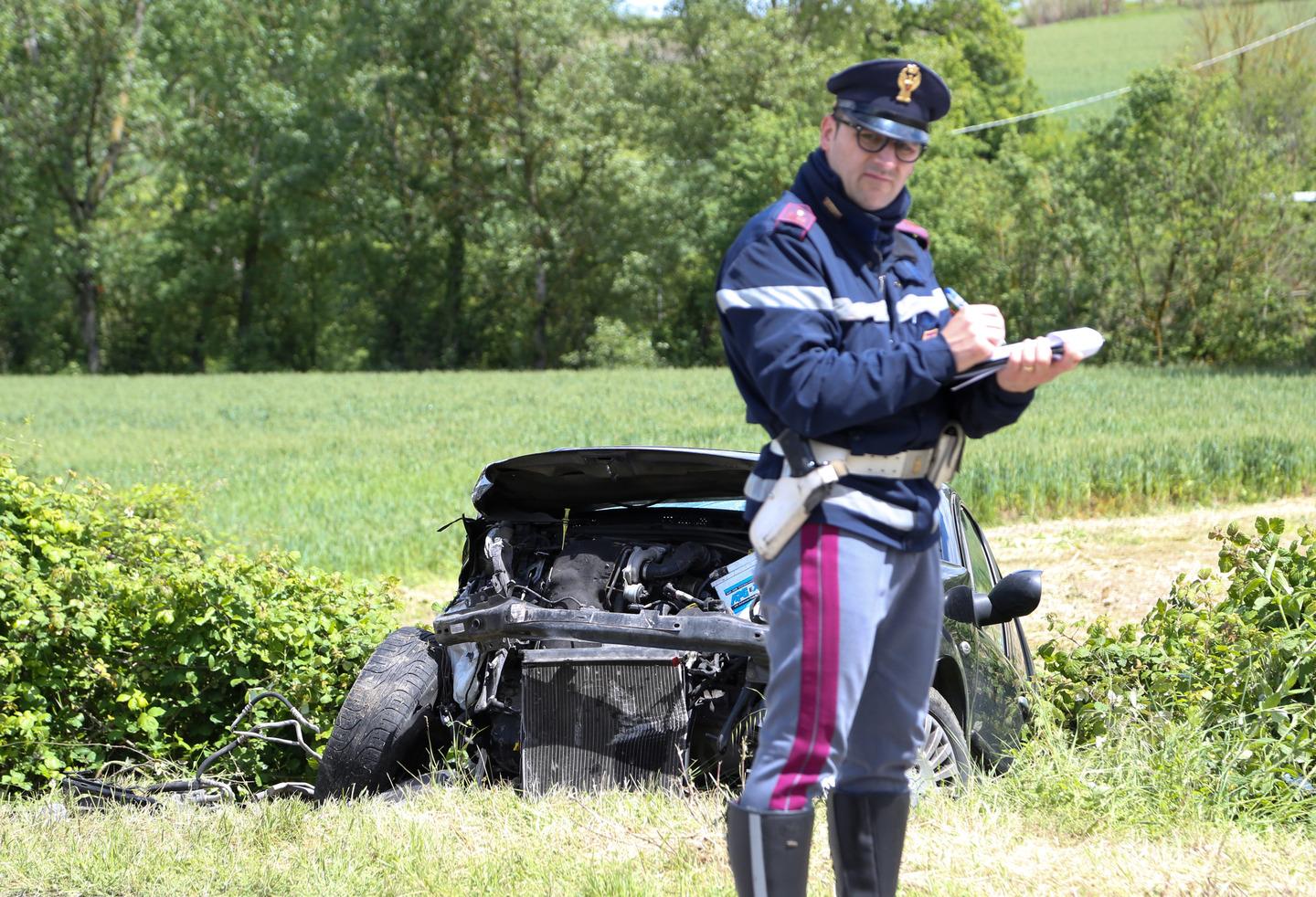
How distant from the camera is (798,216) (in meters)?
2.77

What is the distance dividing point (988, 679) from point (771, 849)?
7.97ft

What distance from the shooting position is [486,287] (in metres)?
55.4

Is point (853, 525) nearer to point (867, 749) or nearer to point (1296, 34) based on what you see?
point (867, 749)

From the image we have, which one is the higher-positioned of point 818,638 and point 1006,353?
point 1006,353

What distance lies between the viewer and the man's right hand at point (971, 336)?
263 centimetres

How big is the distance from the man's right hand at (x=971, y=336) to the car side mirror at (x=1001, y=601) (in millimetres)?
1854

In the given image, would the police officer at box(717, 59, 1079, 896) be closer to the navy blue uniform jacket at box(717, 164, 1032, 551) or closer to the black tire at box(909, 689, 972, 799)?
the navy blue uniform jacket at box(717, 164, 1032, 551)

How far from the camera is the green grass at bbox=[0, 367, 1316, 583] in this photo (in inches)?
550

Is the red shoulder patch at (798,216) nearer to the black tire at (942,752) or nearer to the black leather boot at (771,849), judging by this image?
the black leather boot at (771,849)

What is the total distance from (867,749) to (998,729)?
2246 mm

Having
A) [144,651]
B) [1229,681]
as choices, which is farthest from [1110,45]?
[144,651]

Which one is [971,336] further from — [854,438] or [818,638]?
[818,638]

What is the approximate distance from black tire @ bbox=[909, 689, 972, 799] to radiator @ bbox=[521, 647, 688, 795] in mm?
759

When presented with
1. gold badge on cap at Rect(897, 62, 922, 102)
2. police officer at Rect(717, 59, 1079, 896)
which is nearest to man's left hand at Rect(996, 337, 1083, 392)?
police officer at Rect(717, 59, 1079, 896)
